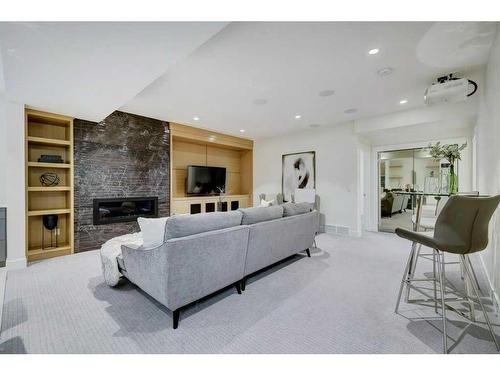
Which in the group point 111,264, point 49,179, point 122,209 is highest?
point 49,179

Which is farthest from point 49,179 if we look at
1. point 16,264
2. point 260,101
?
point 260,101

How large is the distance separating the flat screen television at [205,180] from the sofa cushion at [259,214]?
341 cm

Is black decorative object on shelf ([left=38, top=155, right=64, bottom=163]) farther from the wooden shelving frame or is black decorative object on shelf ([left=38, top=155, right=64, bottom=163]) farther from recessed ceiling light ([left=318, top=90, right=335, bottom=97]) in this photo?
recessed ceiling light ([left=318, top=90, right=335, bottom=97])

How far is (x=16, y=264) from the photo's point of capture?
120 inches

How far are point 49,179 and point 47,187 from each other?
38cm

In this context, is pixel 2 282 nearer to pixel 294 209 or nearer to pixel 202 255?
pixel 202 255

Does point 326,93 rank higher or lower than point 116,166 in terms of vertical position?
higher

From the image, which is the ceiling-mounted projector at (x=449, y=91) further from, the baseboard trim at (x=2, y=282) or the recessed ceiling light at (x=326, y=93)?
the baseboard trim at (x=2, y=282)

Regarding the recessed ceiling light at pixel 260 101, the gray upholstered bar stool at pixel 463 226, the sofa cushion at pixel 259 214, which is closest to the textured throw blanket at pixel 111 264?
the sofa cushion at pixel 259 214

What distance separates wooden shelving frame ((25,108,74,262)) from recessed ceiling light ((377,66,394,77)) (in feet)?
15.5

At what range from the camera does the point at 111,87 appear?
2.60 m
